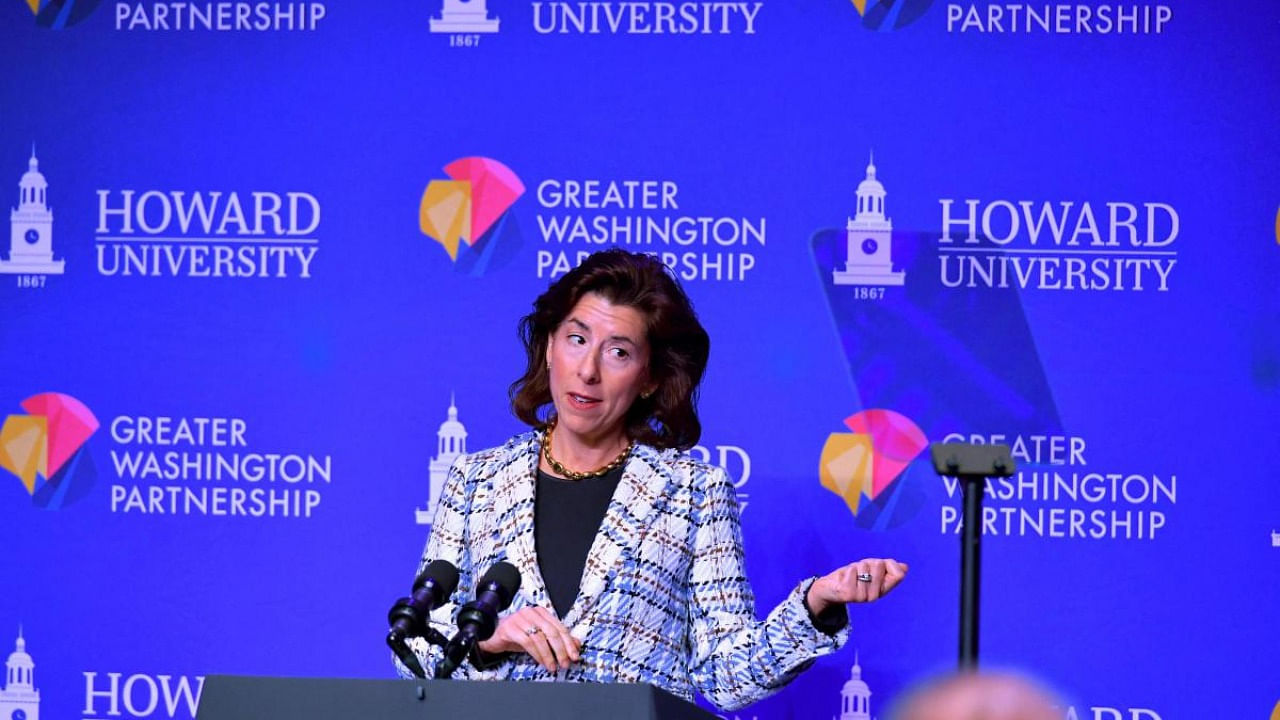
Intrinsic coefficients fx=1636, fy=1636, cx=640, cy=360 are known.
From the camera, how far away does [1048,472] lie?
417 centimetres

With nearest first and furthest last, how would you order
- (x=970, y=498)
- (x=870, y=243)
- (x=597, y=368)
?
1. (x=970, y=498)
2. (x=597, y=368)
3. (x=870, y=243)

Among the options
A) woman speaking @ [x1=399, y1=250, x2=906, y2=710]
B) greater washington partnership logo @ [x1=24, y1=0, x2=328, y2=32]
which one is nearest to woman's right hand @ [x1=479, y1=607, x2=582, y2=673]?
woman speaking @ [x1=399, y1=250, x2=906, y2=710]

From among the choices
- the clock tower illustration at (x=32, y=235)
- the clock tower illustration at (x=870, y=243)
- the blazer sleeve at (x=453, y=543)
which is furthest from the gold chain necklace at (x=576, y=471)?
the clock tower illustration at (x=32, y=235)

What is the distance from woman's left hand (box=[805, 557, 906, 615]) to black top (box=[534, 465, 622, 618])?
472 millimetres

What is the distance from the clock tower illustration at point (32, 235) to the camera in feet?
14.6

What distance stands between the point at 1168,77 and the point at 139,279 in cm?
277

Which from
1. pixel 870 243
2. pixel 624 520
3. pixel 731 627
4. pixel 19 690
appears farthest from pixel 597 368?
pixel 19 690

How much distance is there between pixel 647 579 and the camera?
3.14m

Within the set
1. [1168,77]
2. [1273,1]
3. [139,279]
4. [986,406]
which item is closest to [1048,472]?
[986,406]

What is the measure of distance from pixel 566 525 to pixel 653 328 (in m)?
0.43

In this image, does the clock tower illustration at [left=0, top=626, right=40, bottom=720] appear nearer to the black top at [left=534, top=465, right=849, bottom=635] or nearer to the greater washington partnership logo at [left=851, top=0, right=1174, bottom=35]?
the black top at [left=534, top=465, right=849, bottom=635]

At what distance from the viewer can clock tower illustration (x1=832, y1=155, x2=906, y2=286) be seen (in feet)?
13.8

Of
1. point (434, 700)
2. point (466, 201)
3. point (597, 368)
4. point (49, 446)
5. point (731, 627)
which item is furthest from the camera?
point (49, 446)

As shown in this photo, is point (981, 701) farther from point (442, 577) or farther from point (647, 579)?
point (647, 579)
